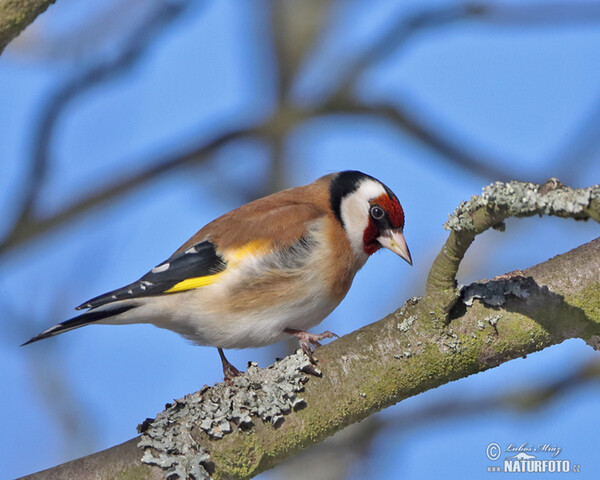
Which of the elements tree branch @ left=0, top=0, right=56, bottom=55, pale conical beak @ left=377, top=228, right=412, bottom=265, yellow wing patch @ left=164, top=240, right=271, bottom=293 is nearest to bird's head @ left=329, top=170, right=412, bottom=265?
pale conical beak @ left=377, top=228, right=412, bottom=265

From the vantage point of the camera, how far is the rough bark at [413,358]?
2875mm

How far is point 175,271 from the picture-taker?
13.6ft

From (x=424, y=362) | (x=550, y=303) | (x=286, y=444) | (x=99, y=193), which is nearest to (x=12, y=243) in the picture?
(x=99, y=193)

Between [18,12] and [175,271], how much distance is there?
5.69 feet

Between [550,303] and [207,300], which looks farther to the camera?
[207,300]

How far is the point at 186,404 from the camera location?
121 inches

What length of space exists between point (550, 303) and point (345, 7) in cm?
492

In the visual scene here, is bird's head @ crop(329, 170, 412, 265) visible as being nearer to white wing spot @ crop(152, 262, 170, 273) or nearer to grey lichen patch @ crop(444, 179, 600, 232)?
white wing spot @ crop(152, 262, 170, 273)

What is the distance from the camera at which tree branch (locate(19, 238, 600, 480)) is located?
113 inches

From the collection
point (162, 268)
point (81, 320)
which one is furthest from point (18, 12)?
point (162, 268)

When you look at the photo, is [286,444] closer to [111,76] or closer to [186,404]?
[186,404]

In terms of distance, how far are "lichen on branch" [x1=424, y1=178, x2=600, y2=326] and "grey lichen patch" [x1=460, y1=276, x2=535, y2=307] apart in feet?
0.87

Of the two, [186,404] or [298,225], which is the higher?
[298,225]

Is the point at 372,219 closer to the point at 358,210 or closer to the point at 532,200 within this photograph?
the point at 358,210
